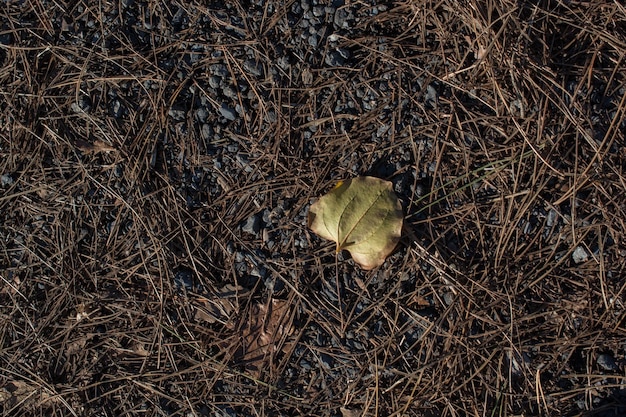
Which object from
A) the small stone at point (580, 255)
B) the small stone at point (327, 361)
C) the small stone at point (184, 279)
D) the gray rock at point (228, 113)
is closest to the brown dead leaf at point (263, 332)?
the small stone at point (327, 361)

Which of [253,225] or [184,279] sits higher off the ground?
[253,225]

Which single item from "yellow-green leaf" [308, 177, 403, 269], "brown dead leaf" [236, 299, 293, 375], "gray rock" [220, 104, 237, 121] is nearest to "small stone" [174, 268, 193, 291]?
"brown dead leaf" [236, 299, 293, 375]

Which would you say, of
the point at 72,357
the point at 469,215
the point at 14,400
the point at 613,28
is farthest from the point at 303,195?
the point at 14,400

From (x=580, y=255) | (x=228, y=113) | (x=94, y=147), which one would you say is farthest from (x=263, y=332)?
(x=580, y=255)

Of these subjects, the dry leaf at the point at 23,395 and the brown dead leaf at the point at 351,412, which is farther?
the dry leaf at the point at 23,395

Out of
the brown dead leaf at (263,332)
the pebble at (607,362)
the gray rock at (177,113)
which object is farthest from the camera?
the gray rock at (177,113)

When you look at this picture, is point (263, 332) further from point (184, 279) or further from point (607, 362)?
point (607, 362)

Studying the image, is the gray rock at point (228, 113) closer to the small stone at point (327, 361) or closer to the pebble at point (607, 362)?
the small stone at point (327, 361)

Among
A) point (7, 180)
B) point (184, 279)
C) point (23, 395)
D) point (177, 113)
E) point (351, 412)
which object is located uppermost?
point (177, 113)
